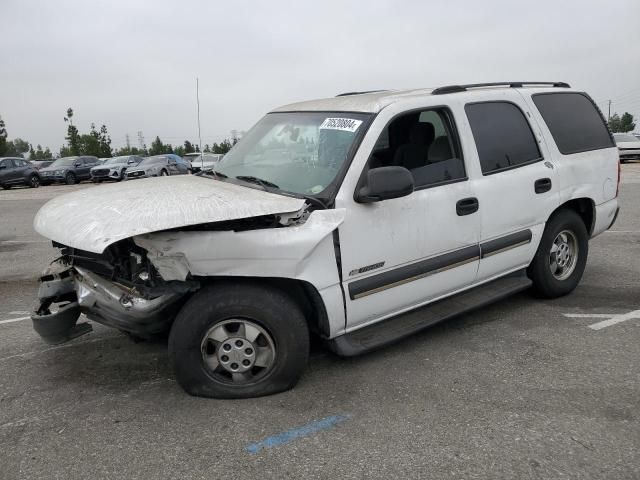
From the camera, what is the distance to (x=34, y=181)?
25.5 m

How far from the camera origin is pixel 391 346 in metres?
4.00

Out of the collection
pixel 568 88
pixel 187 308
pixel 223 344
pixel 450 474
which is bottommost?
pixel 450 474

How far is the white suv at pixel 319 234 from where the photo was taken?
10.1 feet

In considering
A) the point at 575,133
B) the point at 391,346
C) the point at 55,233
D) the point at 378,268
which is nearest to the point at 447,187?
the point at 378,268

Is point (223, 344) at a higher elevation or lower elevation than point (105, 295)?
lower

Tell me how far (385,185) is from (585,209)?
2.64m

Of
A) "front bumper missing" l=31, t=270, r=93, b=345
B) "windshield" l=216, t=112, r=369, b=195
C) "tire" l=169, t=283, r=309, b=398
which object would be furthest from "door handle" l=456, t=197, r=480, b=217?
"front bumper missing" l=31, t=270, r=93, b=345

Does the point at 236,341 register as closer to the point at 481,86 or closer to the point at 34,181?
the point at 481,86

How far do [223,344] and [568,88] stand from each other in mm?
3951

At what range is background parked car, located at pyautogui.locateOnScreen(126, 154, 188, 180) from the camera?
1008 inches

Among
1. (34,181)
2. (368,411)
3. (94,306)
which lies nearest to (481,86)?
(368,411)

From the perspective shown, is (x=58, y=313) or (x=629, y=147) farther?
(x=629, y=147)

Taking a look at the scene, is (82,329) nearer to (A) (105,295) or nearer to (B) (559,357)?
(A) (105,295)

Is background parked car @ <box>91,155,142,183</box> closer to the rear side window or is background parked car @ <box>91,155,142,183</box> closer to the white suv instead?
the white suv
